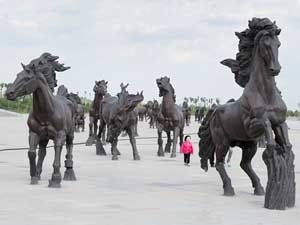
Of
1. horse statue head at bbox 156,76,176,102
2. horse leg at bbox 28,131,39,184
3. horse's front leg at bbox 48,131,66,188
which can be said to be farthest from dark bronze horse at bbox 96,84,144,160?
horse's front leg at bbox 48,131,66,188

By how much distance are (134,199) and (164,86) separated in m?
10.3

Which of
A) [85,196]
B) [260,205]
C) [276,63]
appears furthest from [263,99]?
[85,196]

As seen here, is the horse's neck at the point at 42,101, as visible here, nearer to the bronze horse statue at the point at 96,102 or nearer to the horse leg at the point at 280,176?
the horse leg at the point at 280,176

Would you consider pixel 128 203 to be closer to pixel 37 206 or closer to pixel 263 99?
pixel 37 206

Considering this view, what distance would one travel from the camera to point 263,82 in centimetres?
925

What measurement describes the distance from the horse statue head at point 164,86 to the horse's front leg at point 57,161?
8.57m

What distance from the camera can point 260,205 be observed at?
9.17m

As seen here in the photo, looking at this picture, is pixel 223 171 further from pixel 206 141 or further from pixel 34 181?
pixel 34 181

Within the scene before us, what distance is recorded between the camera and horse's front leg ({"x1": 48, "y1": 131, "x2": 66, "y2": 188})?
11.0 m

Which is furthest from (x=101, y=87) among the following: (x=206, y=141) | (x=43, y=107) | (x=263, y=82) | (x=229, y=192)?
(x=263, y=82)

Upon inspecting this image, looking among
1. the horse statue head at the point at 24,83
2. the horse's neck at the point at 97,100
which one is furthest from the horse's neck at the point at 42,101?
the horse's neck at the point at 97,100

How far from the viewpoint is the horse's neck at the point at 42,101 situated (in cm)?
1121

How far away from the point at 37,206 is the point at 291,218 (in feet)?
12.5

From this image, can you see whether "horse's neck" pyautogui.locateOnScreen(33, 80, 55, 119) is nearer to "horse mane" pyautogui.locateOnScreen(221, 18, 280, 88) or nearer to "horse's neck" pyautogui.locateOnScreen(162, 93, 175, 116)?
"horse mane" pyautogui.locateOnScreen(221, 18, 280, 88)
